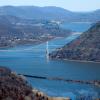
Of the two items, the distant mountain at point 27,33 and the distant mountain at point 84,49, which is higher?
the distant mountain at point 84,49

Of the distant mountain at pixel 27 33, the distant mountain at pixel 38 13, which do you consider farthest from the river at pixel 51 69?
the distant mountain at pixel 38 13

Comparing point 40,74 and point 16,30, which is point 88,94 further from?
point 16,30

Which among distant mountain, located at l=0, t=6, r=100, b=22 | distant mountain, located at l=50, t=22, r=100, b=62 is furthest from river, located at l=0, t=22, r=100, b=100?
distant mountain, located at l=0, t=6, r=100, b=22

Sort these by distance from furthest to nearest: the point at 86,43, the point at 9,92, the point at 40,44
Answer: the point at 40,44, the point at 86,43, the point at 9,92

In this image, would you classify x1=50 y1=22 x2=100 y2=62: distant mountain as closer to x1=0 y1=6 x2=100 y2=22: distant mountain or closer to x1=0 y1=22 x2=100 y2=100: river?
x1=0 y1=22 x2=100 y2=100: river

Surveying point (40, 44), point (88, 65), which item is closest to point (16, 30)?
point (40, 44)

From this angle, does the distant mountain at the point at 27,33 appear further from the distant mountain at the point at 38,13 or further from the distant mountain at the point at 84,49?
the distant mountain at the point at 38,13

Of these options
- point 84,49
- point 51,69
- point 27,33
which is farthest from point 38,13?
point 51,69

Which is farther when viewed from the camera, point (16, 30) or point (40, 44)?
point (16, 30)
